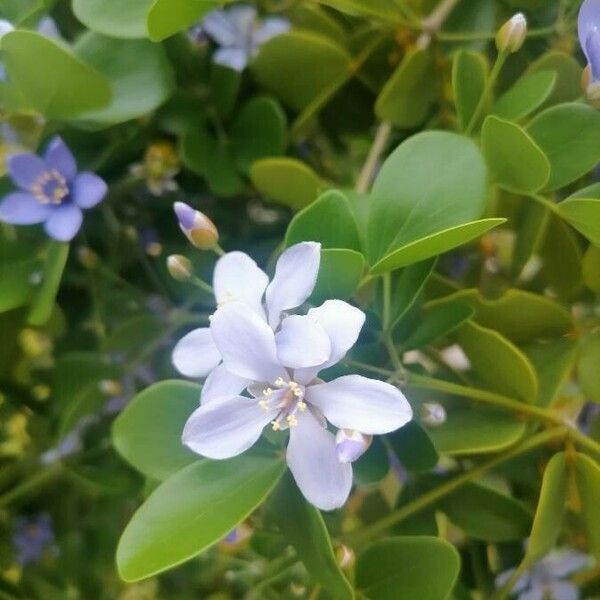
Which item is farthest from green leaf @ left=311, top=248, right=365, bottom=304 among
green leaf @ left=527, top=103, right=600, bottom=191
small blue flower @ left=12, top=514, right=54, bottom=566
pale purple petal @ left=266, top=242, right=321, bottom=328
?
small blue flower @ left=12, top=514, right=54, bottom=566

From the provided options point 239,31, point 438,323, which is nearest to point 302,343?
point 438,323

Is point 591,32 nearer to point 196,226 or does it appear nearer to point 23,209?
A: point 196,226

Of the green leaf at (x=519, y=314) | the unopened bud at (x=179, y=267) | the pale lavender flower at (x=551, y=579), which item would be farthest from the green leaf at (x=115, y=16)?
the pale lavender flower at (x=551, y=579)

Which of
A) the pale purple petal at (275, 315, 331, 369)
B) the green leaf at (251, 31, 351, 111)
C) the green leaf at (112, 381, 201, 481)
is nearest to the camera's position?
the pale purple petal at (275, 315, 331, 369)

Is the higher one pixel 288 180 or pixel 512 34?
pixel 512 34

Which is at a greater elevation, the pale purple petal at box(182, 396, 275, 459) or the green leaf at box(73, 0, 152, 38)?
the green leaf at box(73, 0, 152, 38)

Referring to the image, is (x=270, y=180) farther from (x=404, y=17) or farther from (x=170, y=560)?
(x=170, y=560)

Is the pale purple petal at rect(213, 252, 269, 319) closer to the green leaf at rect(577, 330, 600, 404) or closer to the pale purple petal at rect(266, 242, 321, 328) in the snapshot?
the pale purple petal at rect(266, 242, 321, 328)
